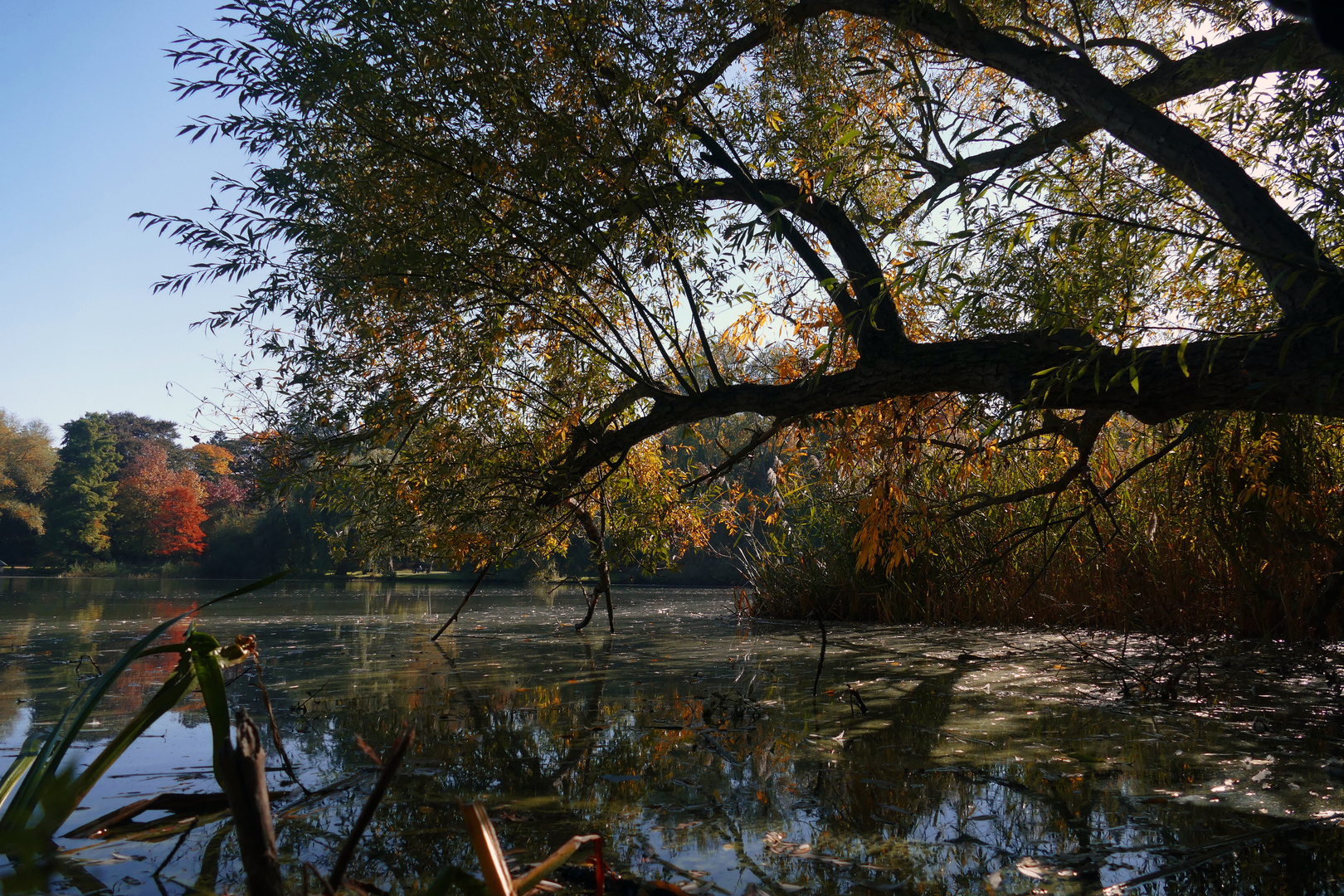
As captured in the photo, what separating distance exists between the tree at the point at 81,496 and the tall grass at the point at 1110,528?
3416 centimetres

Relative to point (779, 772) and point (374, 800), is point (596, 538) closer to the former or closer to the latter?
point (779, 772)

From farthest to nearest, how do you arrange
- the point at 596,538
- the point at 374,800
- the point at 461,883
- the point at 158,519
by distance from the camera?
1. the point at 158,519
2. the point at 596,538
3. the point at 374,800
4. the point at 461,883

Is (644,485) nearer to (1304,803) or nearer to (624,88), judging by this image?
(624,88)

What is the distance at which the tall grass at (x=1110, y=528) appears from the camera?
4746 millimetres

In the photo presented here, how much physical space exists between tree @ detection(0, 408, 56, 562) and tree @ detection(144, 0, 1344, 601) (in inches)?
1445

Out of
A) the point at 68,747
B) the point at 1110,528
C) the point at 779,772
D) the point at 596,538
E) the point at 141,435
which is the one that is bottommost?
the point at 779,772

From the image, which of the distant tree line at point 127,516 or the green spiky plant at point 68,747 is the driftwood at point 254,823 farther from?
the distant tree line at point 127,516

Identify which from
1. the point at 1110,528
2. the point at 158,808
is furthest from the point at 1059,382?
the point at 158,808

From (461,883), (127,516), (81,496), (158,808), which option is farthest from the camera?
(81,496)

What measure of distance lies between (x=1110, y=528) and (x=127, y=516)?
36495mm

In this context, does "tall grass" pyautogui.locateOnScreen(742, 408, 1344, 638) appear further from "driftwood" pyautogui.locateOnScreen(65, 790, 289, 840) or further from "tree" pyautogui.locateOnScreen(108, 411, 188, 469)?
"tree" pyautogui.locateOnScreen(108, 411, 188, 469)

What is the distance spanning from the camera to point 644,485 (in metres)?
6.87

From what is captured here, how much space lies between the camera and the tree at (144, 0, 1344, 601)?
3.45 m

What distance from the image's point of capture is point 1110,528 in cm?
665
